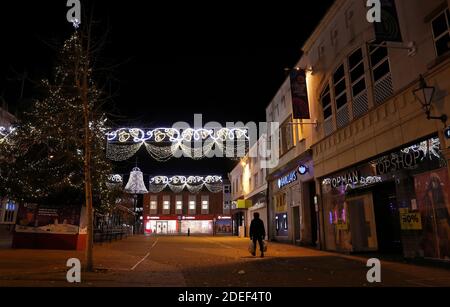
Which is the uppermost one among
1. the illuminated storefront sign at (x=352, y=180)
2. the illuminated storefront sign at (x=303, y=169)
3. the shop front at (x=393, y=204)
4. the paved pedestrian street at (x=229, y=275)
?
the illuminated storefront sign at (x=303, y=169)

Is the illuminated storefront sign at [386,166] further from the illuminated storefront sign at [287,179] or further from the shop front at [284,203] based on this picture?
the shop front at [284,203]

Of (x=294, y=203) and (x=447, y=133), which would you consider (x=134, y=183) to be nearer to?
(x=294, y=203)

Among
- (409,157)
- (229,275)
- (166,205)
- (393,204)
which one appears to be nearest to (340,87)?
(393,204)

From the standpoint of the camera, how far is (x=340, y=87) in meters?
17.9

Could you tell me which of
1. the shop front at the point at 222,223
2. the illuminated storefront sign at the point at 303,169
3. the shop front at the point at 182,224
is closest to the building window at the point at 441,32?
the illuminated storefront sign at the point at 303,169

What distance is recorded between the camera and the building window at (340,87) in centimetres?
1736

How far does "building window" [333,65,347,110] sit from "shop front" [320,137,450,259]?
314 centimetres

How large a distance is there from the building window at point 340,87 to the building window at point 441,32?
20.0 feet

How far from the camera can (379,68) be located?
14.3m

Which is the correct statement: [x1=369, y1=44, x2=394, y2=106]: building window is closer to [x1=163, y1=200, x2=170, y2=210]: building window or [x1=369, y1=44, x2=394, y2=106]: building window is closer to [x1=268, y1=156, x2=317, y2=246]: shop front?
[x1=268, y1=156, x2=317, y2=246]: shop front

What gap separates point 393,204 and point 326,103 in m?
5.93

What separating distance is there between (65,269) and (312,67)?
51.9ft
